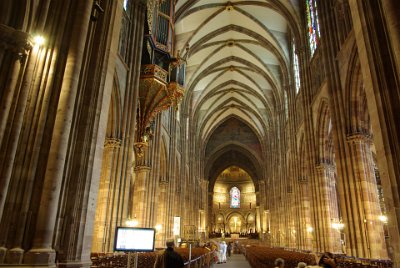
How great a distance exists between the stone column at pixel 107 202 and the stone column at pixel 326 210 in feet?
37.5

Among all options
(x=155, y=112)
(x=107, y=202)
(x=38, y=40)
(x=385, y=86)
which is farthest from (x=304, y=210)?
(x=38, y=40)

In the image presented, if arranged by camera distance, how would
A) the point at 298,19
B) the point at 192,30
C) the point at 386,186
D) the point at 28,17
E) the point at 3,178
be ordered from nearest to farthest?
1. the point at 3,178
2. the point at 28,17
3. the point at 386,186
4. the point at 298,19
5. the point at 192,30

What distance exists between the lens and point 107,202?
11.6 metres

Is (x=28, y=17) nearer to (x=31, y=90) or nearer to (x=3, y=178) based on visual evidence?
(x=31, y=90)

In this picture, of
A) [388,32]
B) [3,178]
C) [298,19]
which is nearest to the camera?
[3,178]

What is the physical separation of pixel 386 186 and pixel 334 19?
10110 mm

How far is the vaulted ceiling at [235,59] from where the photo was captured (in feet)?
80.6

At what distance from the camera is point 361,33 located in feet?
29.7

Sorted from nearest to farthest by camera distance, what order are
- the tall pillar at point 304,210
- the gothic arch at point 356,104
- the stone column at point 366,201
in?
the stone column at point 366,201 < the gothic arch at point 356,104 < the tall pillar at point 304,210

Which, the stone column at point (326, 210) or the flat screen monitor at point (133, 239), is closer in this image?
the flat screen monitor at point (133, 239)

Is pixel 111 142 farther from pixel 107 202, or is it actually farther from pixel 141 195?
pixel 141 195

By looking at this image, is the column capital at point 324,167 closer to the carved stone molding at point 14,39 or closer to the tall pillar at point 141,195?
the tall pillar at point 141,195

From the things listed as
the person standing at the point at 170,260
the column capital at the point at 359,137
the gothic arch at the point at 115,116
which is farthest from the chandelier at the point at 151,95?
the person standing at the point at 170,260

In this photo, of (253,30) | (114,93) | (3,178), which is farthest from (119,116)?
(253,30)
